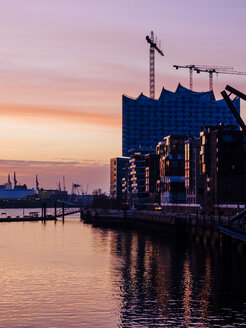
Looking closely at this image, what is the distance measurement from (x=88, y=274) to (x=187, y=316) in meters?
26.0

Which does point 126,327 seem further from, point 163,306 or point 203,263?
point 203,263

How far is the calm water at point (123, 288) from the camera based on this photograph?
4869cm

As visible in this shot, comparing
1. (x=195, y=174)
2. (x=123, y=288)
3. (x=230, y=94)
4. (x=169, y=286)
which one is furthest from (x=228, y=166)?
(x=123, y=288)

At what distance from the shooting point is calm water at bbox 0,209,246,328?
48.7 meters

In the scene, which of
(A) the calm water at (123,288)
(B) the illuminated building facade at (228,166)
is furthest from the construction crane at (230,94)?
(B) the illuminated building facade at (228,166)

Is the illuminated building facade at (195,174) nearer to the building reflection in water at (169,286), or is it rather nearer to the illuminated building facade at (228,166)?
the illuminated building facade at (228,166)

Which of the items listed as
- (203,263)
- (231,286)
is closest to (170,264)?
(203,263)

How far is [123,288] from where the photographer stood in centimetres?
6247

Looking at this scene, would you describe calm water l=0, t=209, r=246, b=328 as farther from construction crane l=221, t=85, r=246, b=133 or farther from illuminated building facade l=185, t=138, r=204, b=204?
illuminated building facade l=185, t=138, r=204, b=204

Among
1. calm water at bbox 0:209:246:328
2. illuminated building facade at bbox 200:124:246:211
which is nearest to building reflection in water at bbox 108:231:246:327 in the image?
calm water at bbox 0:209:246:328

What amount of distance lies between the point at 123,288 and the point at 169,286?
498 cm

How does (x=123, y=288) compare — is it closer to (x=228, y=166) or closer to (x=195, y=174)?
(x=228, y=166)

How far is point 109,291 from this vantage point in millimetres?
60906

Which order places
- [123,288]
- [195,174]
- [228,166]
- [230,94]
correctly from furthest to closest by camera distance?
[195,174]
[228,166]
[230,94]
[123,288]
